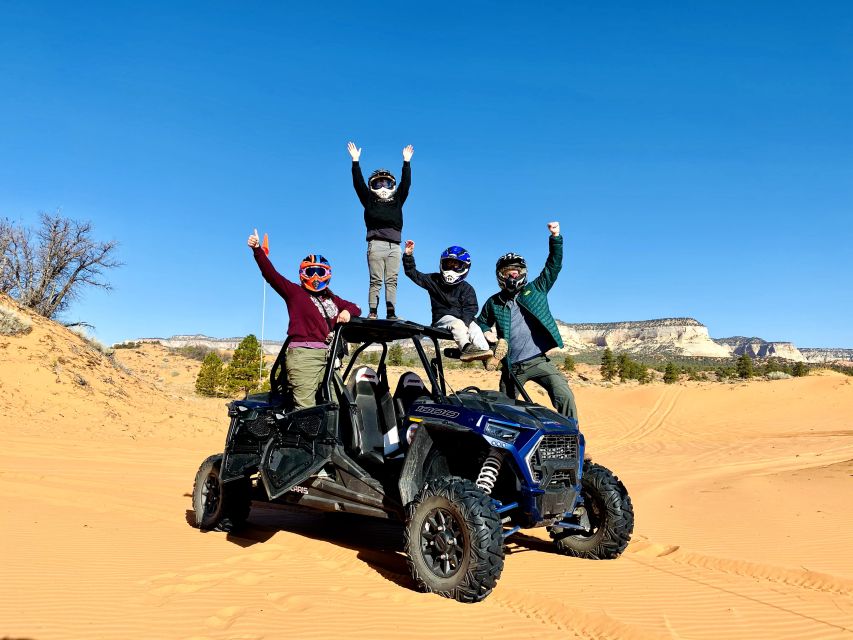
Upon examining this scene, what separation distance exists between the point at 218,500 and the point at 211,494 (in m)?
0.20

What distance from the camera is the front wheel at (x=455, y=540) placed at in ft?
16.0

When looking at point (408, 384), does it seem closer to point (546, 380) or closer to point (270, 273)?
point (546, 380)

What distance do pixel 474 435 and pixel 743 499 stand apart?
750cm

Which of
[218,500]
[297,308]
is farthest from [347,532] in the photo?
[297,308]

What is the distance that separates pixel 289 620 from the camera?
4449mm

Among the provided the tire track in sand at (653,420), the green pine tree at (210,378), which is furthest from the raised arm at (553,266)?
the green pine tree at (210,378)

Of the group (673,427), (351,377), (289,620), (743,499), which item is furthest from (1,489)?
(673,427)

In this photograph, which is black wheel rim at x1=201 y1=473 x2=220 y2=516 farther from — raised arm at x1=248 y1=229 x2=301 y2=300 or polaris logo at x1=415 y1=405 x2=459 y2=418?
polaris logo at x1=415 y1=405 x2=459 y2=418

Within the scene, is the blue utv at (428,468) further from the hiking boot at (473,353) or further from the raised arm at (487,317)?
the raised arm at (487,317)

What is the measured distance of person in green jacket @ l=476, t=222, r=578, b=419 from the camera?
7.22m

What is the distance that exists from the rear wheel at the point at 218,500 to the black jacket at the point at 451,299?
3.00 metres

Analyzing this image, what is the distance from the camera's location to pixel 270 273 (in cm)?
731

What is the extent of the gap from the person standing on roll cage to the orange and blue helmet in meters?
1.75

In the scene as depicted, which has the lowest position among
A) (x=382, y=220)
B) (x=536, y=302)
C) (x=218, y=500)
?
(x=218, y=500)
